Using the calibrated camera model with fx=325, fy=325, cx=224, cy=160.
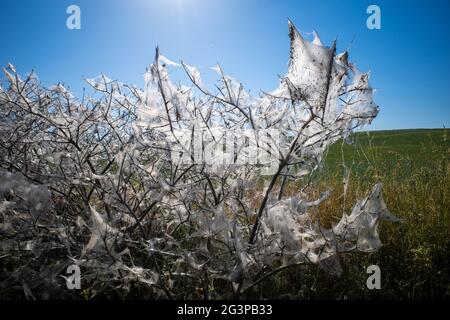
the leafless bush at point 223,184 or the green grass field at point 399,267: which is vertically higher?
the leafless bush at point 223,184

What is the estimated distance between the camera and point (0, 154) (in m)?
2.34

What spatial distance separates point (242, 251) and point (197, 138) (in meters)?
0.59

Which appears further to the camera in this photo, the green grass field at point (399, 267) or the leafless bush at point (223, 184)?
the green grass field at point (399, 267)

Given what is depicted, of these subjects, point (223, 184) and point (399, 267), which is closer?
point (223, 184)

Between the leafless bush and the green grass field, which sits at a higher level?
the leafless bush

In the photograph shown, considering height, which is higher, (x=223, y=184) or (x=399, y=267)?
(x=223, y=184)

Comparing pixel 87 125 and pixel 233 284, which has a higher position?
pixel 87 125

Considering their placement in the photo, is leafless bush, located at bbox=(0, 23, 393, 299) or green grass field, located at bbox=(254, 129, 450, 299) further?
green grass field, located at bbox=(254, 129, 450, 299)
